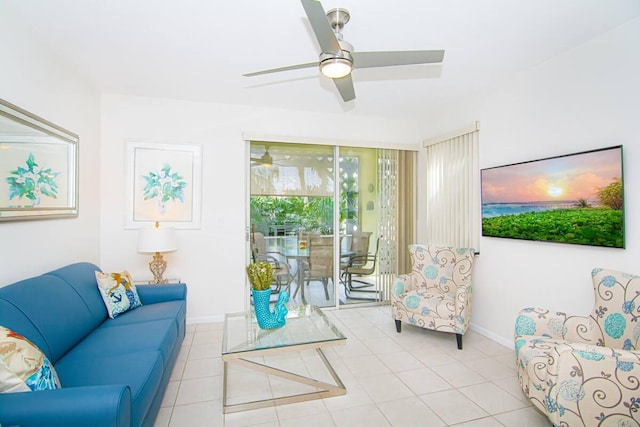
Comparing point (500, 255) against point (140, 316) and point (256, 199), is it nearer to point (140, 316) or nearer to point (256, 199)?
point (256, 199)

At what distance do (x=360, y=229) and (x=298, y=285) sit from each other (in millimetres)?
1124

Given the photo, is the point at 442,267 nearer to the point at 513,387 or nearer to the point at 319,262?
the point at 513,387

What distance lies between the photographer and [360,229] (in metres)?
4.35

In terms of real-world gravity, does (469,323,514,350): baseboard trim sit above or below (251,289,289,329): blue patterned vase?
below

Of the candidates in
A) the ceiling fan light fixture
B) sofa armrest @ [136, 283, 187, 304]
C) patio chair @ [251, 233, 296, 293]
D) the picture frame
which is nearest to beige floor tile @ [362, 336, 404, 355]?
patio chair @ [251, 233, 296, 293]

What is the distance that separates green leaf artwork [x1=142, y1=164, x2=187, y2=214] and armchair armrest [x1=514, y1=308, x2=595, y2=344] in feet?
11.4

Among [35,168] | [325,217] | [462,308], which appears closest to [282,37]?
[35,168]

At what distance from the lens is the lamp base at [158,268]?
10.9 feet

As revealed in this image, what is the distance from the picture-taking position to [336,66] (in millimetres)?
1944

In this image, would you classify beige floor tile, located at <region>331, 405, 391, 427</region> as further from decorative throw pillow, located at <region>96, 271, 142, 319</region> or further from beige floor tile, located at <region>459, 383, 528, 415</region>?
decorative throw pillow, located at <region>96, 271, 142, 319</region>

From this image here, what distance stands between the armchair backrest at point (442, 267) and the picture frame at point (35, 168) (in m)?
3.40

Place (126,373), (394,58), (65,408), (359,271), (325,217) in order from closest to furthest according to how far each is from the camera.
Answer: (65,408) < (126,373) < (394,58) < (325,217) < (359,271)

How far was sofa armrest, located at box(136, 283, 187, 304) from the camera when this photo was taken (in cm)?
292

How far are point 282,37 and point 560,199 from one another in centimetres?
251
